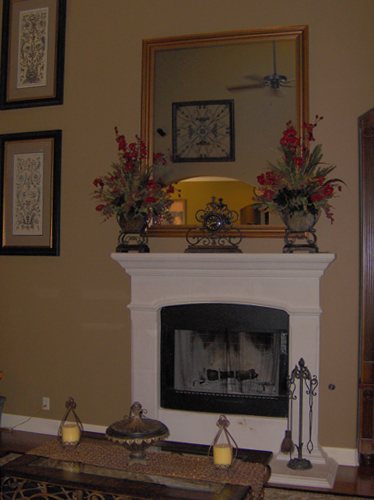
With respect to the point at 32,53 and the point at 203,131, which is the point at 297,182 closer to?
the point at 203,131

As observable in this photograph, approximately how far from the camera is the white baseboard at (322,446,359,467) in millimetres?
3156

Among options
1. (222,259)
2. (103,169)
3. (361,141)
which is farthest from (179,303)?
(361,141)

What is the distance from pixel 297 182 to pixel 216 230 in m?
0.62

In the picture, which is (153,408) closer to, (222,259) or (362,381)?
(222,259)

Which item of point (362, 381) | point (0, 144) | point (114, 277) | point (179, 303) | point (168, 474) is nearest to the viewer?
point (168, 474)

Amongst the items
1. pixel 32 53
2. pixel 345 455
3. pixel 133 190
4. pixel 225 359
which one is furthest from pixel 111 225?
pixel 345 455

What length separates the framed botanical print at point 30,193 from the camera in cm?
373

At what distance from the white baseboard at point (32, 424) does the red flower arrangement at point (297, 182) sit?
2.13 meters

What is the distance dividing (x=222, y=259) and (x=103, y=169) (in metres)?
1.18

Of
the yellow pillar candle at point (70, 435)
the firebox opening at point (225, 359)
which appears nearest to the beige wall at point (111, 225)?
the firebox opening at point (225, 359)

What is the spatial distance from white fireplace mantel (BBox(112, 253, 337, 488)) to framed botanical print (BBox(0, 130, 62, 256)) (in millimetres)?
778

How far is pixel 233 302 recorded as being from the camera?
323 centimetres

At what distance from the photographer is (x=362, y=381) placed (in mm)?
3117

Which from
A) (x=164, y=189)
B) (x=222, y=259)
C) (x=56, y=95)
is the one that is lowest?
(x=222, y=259)
